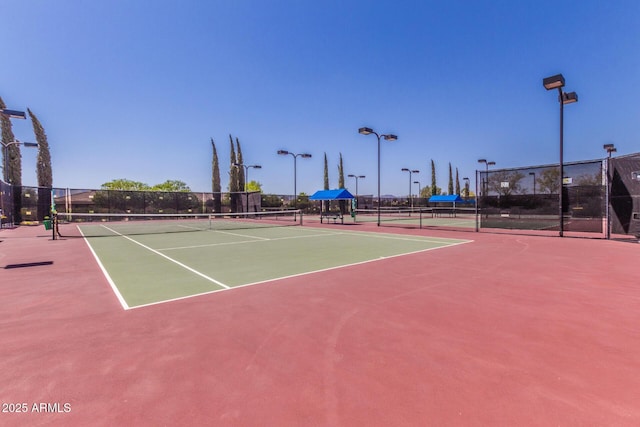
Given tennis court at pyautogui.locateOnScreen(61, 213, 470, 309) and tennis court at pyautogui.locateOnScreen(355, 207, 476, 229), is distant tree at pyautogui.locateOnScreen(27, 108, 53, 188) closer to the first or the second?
tennis court at pyautogui.locateOnScreen(61, 213, 470, 309)

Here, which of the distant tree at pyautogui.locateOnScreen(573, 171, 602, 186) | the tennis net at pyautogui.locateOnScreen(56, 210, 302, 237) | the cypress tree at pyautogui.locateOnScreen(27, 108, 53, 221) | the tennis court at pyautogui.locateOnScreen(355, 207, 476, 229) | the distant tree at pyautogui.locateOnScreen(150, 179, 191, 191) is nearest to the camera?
the distant tree at pyautogui.locateOnScreen(573, 171, 602, 186)

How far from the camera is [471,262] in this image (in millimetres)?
8062

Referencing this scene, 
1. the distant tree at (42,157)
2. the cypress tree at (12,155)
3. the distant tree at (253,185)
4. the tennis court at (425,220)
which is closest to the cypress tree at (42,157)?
the distant tree at (42,157)

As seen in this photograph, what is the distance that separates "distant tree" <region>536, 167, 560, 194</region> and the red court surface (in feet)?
42.5

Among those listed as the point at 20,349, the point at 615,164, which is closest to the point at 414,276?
the point at 20,349

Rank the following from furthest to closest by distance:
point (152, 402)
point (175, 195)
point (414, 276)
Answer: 1. point (175, 195)
2. point (414, 276)
3. point (152, 402)

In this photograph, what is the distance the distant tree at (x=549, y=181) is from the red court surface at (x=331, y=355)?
12947mm

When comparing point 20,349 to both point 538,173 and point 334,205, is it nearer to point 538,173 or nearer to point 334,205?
point 538,173

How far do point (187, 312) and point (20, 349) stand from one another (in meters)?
1.76

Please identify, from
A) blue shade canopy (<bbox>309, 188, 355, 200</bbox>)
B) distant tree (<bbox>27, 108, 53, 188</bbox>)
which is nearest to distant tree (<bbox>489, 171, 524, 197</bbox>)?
blue shade canopy (<bbox>309, 188, 355, 200</bbox>)

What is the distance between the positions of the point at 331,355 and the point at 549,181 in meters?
18.9

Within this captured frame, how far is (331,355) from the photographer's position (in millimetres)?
3203

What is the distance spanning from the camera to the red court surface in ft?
7.73

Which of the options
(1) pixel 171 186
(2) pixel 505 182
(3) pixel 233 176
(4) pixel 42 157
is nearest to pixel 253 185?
(1) pixel 171 186
